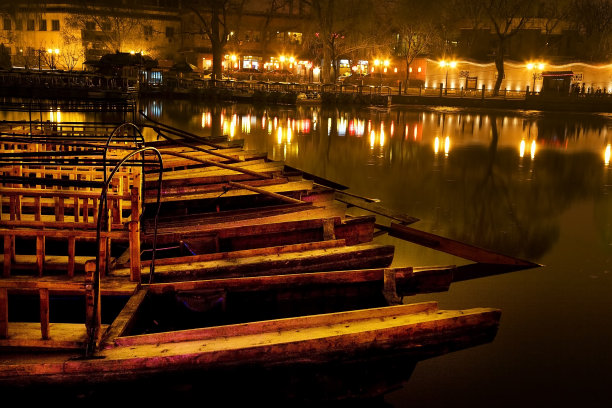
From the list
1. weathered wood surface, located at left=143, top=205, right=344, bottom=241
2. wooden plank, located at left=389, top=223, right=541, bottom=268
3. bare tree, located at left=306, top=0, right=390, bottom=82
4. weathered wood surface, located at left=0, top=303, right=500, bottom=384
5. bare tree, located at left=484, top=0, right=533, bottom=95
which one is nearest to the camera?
weathered wood surface, located at left=0, top=303, right=500, bottom=384

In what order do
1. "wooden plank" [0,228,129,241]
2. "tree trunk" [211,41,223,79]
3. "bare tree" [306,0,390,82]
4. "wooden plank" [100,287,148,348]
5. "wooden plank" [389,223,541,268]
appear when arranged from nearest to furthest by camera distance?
"wooden plank" [100,287,148,348] < "wooden plank" [0,228,129,241] < "wooden plank" [389,223,541,268] < "bare tree" [306,0,390,82] < "tree trunk" [211,41,223,79]

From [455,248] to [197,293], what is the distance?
4.90m

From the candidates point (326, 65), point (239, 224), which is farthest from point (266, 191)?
point (326, 65)

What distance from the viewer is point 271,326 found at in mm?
5109

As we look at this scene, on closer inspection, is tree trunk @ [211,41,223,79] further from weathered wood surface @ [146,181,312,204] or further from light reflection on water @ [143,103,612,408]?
weathered wood surface @ [146,181,312,204]

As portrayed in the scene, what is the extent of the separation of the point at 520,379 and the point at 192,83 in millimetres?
44882

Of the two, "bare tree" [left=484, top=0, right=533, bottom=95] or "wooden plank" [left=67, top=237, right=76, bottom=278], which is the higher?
"bare tree" [left=484, top=0, right=533, bottom=95]

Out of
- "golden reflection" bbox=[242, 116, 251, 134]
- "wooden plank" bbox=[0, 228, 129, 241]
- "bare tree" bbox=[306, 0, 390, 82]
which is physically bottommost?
"golden reflection" bbox=[242, 116, 251, 134]

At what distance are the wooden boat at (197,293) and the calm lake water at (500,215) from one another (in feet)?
2.53

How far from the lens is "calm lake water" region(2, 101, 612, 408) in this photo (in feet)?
19.4

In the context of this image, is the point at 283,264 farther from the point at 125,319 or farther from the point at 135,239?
the point at 125,319

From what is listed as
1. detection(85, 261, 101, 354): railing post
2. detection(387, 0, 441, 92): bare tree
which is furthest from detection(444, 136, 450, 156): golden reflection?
detection(387, 0, 441, 92): bare tree

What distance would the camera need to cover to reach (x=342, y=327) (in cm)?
519

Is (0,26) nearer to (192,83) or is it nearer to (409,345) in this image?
(192,83)
